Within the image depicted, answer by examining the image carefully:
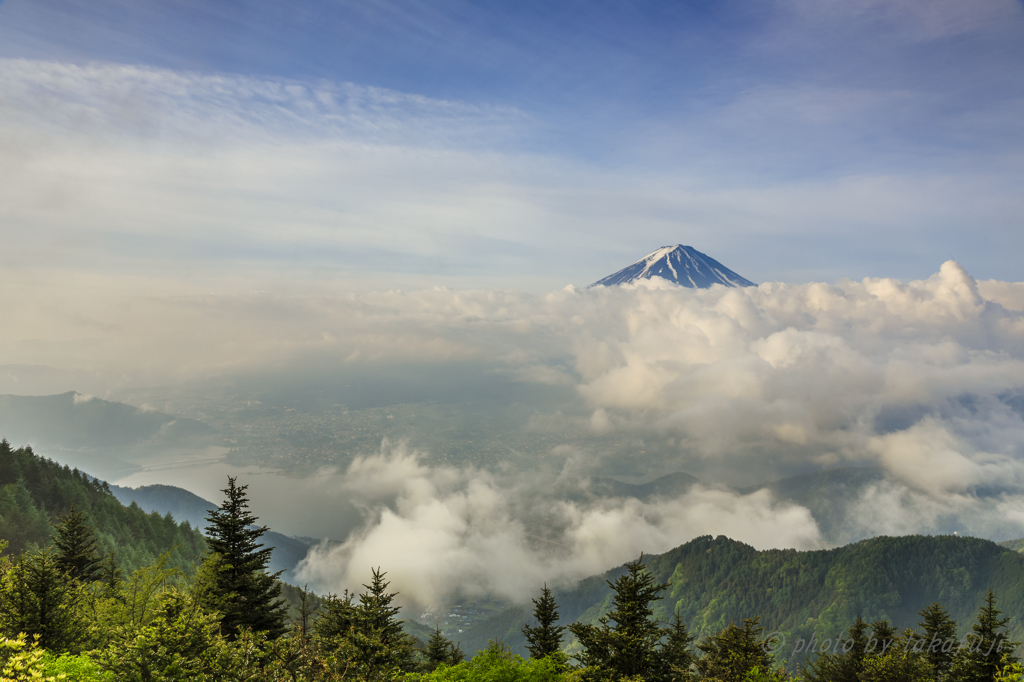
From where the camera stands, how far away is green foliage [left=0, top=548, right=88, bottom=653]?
32438mm

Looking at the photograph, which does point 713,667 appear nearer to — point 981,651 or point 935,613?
point 981,651

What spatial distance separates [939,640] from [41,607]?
282 ft

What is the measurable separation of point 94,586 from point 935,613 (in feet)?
315

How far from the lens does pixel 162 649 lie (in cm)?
2150

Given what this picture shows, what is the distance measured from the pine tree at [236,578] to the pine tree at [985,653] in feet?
195

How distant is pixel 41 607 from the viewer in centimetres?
3312

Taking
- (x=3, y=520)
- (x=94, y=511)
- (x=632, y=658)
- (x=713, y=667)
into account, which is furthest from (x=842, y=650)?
(x=94, y=511)

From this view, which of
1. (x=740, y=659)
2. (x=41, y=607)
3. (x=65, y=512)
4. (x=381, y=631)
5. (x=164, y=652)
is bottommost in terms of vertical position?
(x=740, y=659)

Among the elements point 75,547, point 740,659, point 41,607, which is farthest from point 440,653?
point 41,607

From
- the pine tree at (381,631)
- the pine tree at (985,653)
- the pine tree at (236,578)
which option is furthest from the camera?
the pine tree at (985,653)

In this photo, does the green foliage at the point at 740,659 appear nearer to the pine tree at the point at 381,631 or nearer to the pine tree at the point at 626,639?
the pine tree at the point at 626,639

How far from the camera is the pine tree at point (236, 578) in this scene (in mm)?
33094

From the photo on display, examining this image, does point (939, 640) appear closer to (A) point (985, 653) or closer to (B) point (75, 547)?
(A) point (985, 653)

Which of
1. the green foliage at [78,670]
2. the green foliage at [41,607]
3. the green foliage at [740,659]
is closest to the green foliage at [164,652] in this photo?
the green foliage at [78,670]
